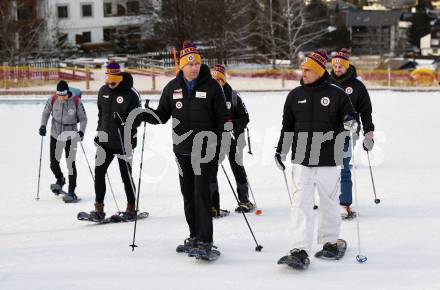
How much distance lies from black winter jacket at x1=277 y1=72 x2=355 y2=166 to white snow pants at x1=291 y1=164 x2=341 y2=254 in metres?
0.08

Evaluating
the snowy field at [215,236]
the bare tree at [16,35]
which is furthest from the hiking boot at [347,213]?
the bare tree at [16,35]

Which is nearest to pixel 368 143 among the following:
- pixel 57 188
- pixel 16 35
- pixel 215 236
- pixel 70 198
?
pixel 215 236

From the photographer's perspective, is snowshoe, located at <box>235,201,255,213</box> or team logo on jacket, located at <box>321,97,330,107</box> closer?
team logo on jacket, located at <box>321,97,330,107</box>

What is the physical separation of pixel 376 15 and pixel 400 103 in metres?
83.4

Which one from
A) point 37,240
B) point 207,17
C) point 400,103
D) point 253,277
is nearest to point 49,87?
point 207,17

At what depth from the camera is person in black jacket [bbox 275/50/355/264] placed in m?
5.57

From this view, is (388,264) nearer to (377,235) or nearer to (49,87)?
(377,235)

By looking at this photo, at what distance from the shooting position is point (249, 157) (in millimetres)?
12867

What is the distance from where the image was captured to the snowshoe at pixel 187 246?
6.01 meters

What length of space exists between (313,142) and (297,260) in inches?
40.0

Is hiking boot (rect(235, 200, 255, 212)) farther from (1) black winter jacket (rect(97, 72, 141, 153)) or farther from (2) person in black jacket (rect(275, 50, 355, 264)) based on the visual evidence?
(2) person in black jacket (rect(275, 50, 355, 264))

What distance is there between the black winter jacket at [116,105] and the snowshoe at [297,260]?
9.34 ft

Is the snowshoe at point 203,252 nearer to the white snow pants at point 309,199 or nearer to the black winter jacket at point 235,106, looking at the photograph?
the white snow pants at point 309,199

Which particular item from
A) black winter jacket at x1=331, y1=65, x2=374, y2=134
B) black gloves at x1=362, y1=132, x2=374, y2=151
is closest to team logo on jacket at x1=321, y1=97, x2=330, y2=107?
black gloves at x1=362, y1=132, x2=374, y2=151
